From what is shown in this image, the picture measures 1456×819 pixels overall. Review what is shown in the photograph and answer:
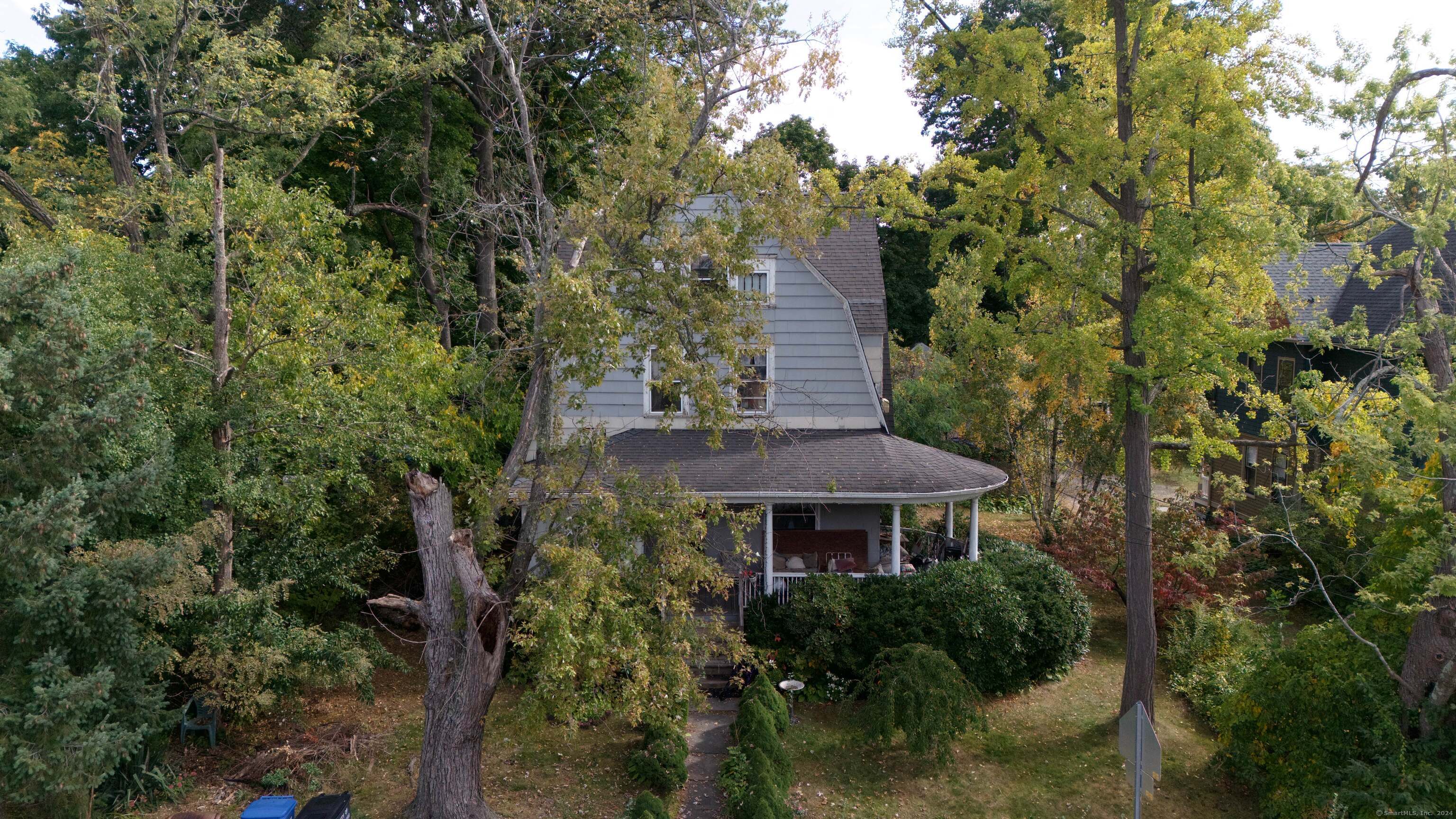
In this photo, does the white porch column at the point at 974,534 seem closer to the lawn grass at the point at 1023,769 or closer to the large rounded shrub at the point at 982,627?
the large rounded shrub at the point at 982,627

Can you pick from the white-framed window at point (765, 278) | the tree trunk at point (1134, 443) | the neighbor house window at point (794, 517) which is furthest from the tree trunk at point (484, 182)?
the tree trunk at point (1134, 443)

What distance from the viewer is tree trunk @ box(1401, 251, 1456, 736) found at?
867 cm

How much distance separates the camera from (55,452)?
9.09 meters

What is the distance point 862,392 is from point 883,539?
4.15 m

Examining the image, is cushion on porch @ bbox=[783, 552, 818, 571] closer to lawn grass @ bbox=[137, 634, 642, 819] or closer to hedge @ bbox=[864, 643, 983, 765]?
hedge @ bbox=[864, 643, 983, 765]

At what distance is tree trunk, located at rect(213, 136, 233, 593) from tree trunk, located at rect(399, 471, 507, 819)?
9.91ft

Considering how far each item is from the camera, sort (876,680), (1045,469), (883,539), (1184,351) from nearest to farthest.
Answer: (1184,351)
(876,680)
(883,539)
(1045,469)

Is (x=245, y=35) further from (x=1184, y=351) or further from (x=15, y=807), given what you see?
(x=1184, y=351)

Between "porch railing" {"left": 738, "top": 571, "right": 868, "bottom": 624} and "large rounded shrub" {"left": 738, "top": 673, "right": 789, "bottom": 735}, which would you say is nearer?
"large rounded shrub" {"left": 738, "top": 673, "right": 789, "bottom": 735}

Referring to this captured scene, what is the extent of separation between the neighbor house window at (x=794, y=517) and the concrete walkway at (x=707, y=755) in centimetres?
523

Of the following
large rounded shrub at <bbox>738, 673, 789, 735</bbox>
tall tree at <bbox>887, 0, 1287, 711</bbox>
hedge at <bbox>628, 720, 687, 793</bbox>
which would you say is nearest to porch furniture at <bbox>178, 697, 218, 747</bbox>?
hedge at <bbox>628, 720, 687, 793</bbox>

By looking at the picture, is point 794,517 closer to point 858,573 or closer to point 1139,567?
point 858,573

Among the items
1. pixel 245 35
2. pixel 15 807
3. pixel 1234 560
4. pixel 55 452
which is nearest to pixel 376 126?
pixel 245 35

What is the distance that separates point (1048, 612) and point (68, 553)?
1352cm
